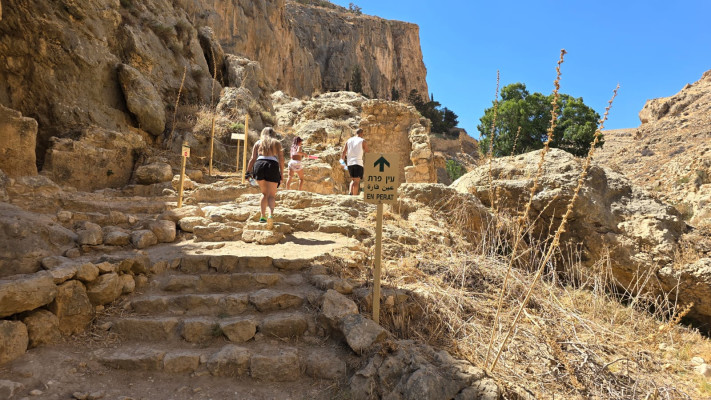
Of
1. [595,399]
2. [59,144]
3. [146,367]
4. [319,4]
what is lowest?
[146,367]

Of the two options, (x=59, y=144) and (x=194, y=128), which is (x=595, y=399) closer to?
(x=59, y=144)

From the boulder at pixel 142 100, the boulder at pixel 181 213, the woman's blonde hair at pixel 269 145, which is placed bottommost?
the boulder at pixel 181 213

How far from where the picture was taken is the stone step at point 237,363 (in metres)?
2.96

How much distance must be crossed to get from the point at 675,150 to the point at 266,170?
26.8 meters

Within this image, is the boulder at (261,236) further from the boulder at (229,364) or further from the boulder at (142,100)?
the boulder at (142,100)

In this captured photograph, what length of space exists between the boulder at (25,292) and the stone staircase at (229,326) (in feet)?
A: 1.77

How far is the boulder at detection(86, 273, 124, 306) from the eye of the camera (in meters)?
3.45

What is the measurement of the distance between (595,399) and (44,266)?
4.90m

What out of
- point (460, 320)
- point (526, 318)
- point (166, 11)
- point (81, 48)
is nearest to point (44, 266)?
point (460, 320)

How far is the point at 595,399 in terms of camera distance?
276 centimetres

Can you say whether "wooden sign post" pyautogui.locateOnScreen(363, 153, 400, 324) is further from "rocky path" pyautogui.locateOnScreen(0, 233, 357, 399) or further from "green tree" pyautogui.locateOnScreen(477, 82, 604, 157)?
"green tree" pyautogui.locateOnScreen(477, 82, 604, 157)

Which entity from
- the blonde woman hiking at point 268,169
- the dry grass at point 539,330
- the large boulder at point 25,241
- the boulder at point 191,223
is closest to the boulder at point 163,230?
the boulder at point 191,223

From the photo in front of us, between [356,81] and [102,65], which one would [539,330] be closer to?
[102,65]

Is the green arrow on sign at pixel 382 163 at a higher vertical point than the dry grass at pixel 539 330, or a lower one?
higher
